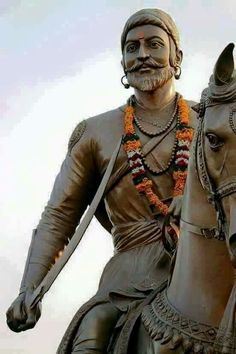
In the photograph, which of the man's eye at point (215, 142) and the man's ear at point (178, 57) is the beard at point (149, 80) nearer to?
the man's ear at point (178, 57)

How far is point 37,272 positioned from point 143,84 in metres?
1.71

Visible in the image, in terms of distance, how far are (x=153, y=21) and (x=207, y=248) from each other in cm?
288

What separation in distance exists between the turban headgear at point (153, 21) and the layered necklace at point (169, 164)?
0.72 m

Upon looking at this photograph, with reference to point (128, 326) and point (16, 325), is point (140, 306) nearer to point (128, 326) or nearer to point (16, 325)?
point (128, 326)

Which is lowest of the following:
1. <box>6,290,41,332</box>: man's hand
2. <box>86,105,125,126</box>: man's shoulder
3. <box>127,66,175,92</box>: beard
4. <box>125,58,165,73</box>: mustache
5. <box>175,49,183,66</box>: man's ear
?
<box>6,290,41,332</box>: man's hand

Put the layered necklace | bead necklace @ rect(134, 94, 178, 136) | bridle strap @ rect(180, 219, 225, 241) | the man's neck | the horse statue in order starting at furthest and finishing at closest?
the man's neck < bead necklace @ rect(134, 94, 178, 136) < the layered necklace < bridle strap @ rect(180, 219, 225, 241) < the horse statue

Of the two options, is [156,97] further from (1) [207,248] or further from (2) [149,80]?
(1) [207,248]

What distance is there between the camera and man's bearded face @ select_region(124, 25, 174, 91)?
815cm

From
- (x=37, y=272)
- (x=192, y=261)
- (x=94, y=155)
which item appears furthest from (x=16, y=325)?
(x=192, y=261)

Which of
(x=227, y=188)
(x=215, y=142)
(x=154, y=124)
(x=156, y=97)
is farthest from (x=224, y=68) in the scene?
(x=156, y=97)

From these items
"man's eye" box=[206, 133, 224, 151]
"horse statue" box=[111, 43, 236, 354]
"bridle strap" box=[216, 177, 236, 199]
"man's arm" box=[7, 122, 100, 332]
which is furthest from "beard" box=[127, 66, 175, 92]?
"bridle strap" box=[216, 177, 236, 199]

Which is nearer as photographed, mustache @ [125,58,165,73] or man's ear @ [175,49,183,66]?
mustache @ [125,58,165,73]

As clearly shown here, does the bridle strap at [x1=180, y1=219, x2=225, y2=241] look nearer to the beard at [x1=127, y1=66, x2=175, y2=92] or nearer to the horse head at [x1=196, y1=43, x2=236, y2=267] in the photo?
the horse head at [x1=196, y1=43, x2=236, y2=267]

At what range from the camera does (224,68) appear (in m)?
5.84
